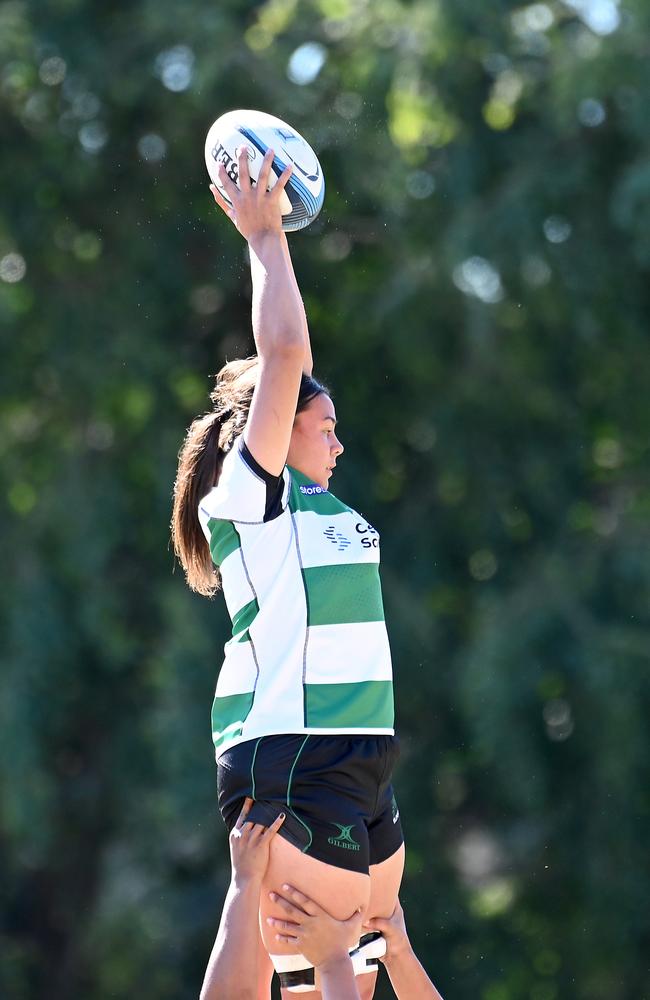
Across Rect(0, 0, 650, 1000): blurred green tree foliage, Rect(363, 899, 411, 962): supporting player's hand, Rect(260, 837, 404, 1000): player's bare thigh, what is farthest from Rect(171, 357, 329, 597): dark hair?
Rect(0, 0, 650, 1000): blurred green tree foliage

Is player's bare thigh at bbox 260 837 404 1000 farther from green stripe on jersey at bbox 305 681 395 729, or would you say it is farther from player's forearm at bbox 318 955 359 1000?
green stripe on jersey at bbox 305 681 395 729

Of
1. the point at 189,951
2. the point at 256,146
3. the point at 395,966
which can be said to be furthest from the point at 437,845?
the point at 256,146

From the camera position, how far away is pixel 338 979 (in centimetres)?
255

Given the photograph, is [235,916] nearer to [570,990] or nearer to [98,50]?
[570,990]

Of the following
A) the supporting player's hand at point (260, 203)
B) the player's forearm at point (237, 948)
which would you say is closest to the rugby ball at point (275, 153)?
the supporting player's hand at point (260, 203)

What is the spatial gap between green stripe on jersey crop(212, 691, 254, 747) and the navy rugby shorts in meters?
0.03

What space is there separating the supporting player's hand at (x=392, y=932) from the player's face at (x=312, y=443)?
845 mm

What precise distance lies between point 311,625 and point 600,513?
20.1 feet

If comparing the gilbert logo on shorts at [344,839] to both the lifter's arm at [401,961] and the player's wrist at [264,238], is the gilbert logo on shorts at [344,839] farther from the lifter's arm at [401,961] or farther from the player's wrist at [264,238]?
the player's wrist at [264,238]

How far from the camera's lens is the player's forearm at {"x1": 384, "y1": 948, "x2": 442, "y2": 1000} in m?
2.84

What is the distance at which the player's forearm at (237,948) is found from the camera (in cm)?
254

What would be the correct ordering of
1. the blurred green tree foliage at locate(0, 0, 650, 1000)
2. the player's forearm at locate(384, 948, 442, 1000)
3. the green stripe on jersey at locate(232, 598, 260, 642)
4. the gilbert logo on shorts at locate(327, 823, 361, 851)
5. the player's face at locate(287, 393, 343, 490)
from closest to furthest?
the gilbert logo on shorts at locate(327, 823, 361, 851), the green stripe on jersey at locate(232, 598, 260, 642), the player's face at locate(287, 393, 343, 490), the player's forearm at locate(384, 948, 442, 1000), the blurred green tree foliage at locate(0, 0, 650, 1000)

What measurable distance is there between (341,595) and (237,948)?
0.65 metres

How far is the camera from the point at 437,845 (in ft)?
27.0
